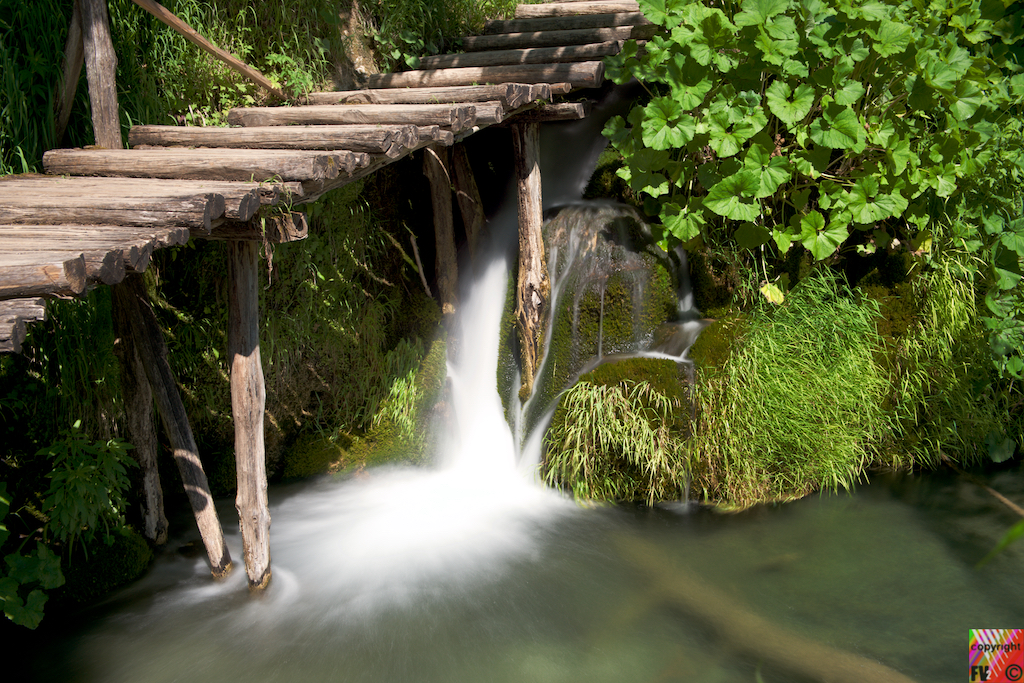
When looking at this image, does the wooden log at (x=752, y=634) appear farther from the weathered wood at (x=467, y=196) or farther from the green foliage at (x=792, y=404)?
the weathered wood at (x=467, y=196)

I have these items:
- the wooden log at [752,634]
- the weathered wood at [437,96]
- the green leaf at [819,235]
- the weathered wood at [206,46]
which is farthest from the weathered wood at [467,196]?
the wooden log at [752,634]

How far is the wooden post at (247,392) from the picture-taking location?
13.4ft

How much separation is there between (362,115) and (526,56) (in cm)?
200

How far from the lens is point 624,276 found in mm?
5668

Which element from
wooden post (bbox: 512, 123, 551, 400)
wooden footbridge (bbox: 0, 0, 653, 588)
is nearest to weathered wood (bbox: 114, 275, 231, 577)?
wooden footbridge (bbox: 0, 0, 653, 588)

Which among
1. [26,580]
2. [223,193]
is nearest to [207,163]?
[223,193]

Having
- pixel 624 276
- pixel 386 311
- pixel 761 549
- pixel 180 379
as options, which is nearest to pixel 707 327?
pixel 624 276

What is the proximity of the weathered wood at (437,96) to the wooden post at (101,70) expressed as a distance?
149 cm

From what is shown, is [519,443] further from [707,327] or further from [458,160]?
[458,160]

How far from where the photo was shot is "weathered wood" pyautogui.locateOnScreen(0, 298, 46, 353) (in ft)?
7.68

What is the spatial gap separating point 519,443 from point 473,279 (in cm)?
151

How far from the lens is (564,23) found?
262 inches

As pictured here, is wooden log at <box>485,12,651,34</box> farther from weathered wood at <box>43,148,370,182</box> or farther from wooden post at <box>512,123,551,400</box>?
weathered wood at <box>43,148,370,182</box>

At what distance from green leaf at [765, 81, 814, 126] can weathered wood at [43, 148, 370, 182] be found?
9.28ft
